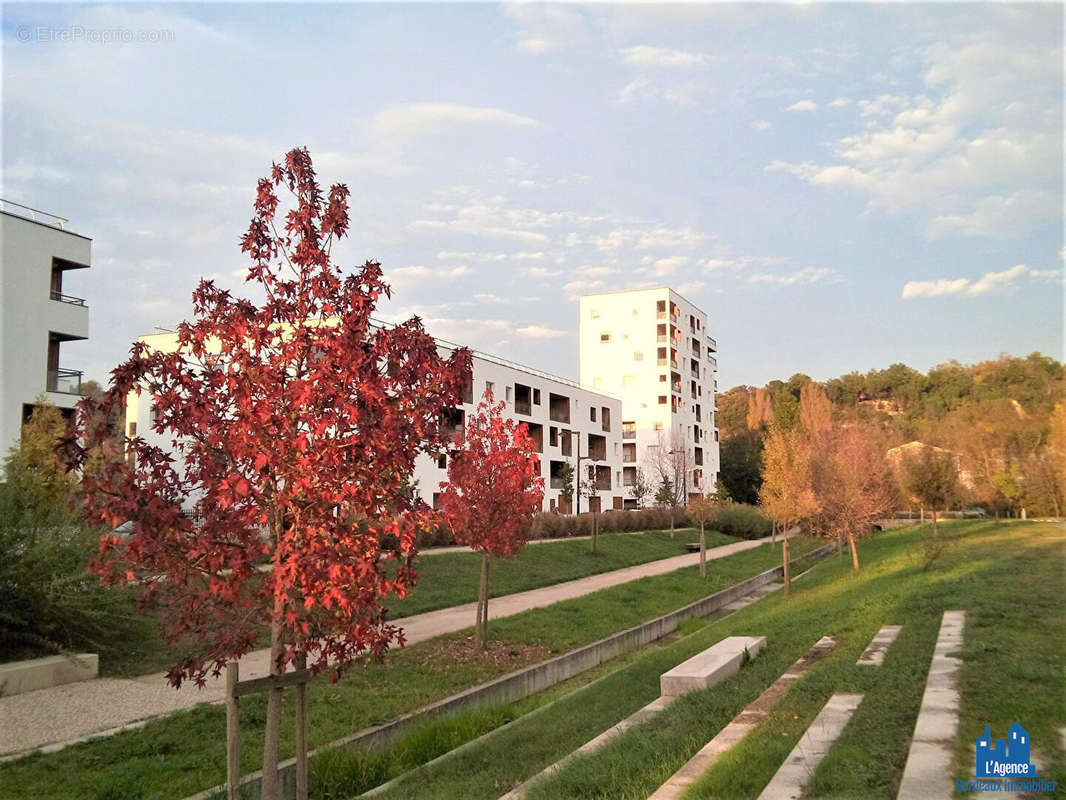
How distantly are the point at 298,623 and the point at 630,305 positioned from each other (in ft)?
221

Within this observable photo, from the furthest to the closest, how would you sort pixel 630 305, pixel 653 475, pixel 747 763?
pixel 630 305 < pixel 653 475 < pixel 747 763

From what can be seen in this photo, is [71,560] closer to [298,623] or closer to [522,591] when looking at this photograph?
[298,623]

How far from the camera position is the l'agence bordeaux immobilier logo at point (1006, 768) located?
14.1 ft

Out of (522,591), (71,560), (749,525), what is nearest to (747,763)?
(71,560)

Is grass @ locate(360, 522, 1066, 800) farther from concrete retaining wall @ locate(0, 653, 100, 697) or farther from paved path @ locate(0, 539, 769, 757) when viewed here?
concrete retaining wall @ locate(0, 653, 100, 697)

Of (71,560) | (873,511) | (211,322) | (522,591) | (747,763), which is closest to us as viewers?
(747,763)

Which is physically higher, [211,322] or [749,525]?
[211,322]

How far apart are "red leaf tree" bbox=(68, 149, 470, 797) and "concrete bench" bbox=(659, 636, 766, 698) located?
12.3 ft

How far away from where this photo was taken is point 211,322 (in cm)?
616

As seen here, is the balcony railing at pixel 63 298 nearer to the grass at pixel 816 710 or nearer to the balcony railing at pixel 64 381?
the balcony railing at pixel 64 381

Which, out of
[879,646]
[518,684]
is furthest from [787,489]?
[879,646]

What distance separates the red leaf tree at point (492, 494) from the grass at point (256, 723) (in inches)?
52.7

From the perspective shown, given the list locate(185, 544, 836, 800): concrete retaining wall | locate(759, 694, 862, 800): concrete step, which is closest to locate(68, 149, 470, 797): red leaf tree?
locate(185, 544, 836, 800): concrete retaining wall

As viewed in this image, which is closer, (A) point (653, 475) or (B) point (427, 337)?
(B) point (427, 337)
